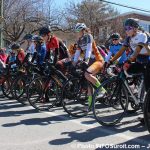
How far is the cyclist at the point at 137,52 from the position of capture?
663cm

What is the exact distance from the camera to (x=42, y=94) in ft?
29.3

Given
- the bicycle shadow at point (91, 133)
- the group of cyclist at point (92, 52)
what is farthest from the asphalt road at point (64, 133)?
the group of cyclist at point (92, 52)

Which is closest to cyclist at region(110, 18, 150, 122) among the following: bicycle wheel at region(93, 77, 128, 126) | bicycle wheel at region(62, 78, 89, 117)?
bicycle wheel at region(93, 77, 128, 126)

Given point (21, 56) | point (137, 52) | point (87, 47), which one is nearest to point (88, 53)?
point (87, 47)

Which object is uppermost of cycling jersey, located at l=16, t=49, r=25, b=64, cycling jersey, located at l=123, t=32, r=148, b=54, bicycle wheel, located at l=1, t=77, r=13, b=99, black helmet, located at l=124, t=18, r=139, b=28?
black helmet, located at l=124, t=18, r=139, b=28

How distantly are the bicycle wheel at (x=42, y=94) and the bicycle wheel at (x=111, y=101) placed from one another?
179 cm

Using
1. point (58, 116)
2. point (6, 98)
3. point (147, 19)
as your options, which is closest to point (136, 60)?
point (58, 116)

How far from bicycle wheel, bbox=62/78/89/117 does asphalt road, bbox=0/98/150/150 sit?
0.19 m

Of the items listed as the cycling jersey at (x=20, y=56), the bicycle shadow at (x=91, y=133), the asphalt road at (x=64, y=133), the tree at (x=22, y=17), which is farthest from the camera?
the tree at (x=22, y=17)

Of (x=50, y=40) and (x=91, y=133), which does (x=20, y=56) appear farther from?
(x=91, y=133)

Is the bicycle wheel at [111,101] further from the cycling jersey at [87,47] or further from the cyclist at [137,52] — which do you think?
the cycling jersey at [87,47]

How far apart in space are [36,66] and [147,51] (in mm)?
3702

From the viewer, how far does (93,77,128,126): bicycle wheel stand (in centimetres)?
675

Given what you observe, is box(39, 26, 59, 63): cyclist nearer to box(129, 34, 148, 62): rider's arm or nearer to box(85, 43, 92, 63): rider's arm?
box(85, 43, 92, 63): rider's arm
